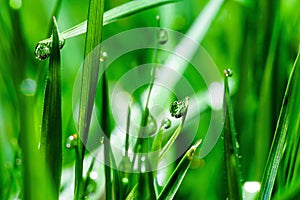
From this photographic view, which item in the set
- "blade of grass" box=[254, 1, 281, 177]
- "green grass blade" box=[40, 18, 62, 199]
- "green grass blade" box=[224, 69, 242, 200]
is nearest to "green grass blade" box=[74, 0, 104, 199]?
"green grass blade" box=[40, 18, 62, 199]

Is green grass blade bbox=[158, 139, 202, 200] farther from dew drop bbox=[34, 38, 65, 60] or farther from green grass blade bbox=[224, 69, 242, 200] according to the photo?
dew drop bbox=[34, 38, 65, 60]

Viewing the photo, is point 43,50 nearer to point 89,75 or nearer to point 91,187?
point 89,75

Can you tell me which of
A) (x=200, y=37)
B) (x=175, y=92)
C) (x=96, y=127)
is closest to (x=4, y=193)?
(x=96, y=127)

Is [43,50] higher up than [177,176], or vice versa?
[43,50]

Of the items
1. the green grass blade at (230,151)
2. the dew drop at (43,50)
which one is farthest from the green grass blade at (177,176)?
the dew drop at (43,50)

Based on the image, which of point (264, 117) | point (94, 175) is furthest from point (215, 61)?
point (94, 175)

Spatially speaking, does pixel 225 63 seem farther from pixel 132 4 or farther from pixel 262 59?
pixel 132 4

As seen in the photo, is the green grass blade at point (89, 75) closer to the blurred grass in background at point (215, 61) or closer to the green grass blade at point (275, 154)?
the blurred grass in background at point (215, 61)
